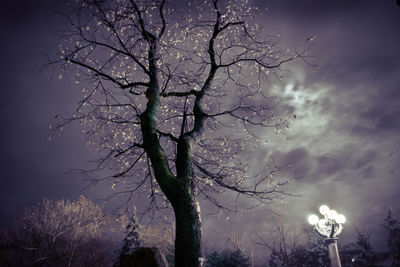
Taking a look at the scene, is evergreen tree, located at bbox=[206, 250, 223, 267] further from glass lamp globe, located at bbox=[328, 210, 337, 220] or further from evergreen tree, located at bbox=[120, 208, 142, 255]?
glass lamp globe, located at bbox=[328, 210, 337, 220]

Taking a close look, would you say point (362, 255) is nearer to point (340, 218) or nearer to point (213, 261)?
point (213, 261)

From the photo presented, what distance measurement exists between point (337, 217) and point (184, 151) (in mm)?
9622

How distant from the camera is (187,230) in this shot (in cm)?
406

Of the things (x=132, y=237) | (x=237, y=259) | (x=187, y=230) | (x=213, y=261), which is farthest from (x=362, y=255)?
(x=187, y=230)

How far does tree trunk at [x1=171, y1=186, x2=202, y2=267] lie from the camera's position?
3.88 m

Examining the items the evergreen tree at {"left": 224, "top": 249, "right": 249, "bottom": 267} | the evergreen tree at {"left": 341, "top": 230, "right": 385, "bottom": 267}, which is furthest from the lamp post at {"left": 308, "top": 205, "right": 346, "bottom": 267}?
the evergreen tree at {"left": 341, "top": 230, "right": 385, "bottom": 267}

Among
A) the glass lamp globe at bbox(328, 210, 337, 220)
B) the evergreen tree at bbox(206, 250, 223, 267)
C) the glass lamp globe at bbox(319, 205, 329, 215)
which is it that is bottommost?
the evergreen tree at bbox(206, 250, 223, 267)

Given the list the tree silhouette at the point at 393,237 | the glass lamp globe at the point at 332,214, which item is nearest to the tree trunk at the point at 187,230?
the glass lamp globe at the point at 332,214

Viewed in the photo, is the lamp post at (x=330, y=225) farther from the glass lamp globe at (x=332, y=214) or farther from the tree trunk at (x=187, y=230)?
the tree trunk at (x=187, y=230)

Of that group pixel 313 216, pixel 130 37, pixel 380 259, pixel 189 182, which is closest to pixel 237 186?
pixel 189 182

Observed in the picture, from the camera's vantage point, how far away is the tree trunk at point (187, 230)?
388 centimetres

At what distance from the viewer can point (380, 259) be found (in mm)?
28438

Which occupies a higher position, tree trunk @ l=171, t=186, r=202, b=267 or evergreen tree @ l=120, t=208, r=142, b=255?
evergreen tree @ l=120, t=208, r=142, b=255

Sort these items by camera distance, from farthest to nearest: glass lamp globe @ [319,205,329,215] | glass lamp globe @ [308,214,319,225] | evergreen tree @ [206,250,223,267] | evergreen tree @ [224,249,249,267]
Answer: evergreen tree @ [224,249,249,267], evergreen tree @ [206,250,223,267], glass lamp globe @ [308,214,319,225], glass lamp globe @ [319,205,329,215]
